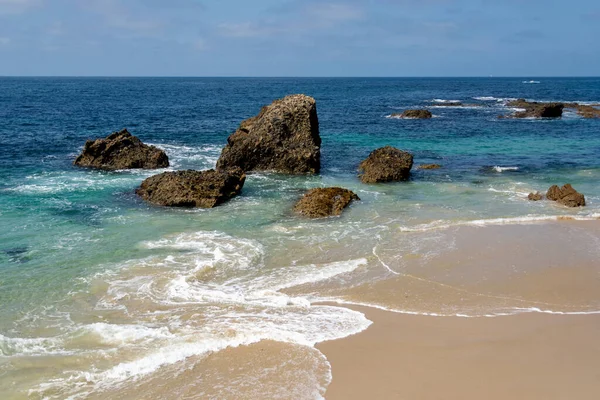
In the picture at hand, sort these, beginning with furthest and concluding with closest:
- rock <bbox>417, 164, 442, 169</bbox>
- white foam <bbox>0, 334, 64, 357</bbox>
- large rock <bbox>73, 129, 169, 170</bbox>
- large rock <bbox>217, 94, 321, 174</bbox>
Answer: rock <bbox>417, 164, 442, 169</bbox>
large rock <bbox>73, 129, 169, 170</bbox>
large rock <bbox>217, 94, 321, 174</bbox>
white foam <bbox>0, 334, 64, 357</bbox>

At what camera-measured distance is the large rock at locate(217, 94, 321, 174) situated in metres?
27.0

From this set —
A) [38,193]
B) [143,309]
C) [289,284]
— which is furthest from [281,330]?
[38,193]

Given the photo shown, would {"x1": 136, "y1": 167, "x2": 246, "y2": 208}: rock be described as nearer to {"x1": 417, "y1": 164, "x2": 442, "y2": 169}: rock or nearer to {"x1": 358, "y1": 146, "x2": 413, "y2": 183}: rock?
{"x1": 358, "y1": 146, "x2": 413, "y2": 183}: rock

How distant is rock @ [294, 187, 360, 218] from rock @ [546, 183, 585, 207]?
842 centimetres

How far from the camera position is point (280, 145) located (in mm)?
27500

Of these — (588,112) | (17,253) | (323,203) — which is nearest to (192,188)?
(323,203)

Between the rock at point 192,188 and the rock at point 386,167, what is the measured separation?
658 centimetres

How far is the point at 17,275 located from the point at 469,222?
14.0 m

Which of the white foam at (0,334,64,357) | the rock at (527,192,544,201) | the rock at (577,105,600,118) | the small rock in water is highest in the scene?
the rock at (577,105,600,118)

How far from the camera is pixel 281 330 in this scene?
10.4m

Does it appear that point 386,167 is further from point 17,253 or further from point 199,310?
point 17,253

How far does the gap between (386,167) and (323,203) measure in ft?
22.9

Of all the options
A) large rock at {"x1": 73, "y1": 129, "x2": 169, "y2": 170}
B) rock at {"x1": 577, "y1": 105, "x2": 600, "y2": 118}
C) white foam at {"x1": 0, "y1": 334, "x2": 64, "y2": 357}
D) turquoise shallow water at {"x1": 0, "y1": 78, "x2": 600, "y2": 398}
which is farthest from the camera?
rock at {"x1": 577, "y1": 105, "x2": 600, "y2": 118}

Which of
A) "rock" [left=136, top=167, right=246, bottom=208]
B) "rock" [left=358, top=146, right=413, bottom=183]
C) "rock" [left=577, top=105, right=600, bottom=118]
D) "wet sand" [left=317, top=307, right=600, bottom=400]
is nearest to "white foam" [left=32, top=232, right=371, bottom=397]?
"wet sand" [left=317, top=307, right=600, bottom=400]
